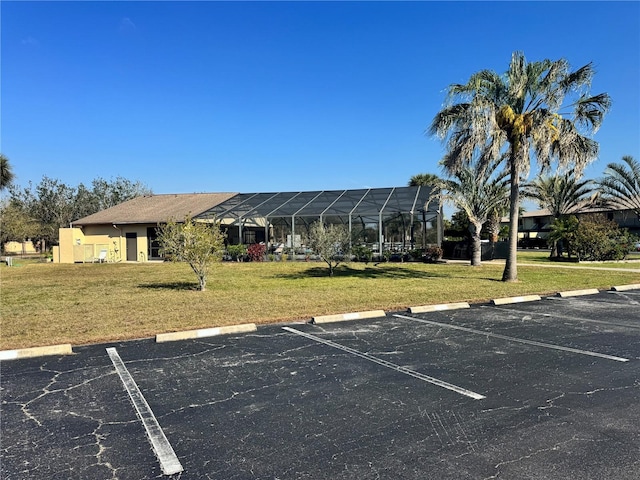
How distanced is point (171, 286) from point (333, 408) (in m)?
11.2

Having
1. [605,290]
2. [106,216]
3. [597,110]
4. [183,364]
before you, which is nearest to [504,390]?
[183,364]

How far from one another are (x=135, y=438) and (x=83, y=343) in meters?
3.81

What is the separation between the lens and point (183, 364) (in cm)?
554

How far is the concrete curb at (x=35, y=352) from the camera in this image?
593cm

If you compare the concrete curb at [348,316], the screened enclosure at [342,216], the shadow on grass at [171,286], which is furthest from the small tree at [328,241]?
the concrete curb at [348,316]

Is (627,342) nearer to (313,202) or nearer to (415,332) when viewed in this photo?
(415,332)

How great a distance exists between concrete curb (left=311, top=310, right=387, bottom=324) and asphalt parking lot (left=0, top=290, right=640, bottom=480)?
1.41 m

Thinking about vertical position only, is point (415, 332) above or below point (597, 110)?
below

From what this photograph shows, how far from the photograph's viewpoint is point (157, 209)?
105 feet

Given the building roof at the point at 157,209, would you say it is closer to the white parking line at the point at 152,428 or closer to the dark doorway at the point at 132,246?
the dark doorway at the point at 132,246

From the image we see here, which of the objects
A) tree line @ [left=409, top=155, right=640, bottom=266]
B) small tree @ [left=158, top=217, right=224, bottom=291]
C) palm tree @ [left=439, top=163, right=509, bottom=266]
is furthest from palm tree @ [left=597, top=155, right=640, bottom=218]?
small tree @ [left=158, top=217, right=224, bottom=291]

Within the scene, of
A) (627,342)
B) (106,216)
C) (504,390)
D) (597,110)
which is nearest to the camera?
(504,390)

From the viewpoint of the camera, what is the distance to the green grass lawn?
25.3ft

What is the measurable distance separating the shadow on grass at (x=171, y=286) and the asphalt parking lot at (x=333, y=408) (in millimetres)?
6929
